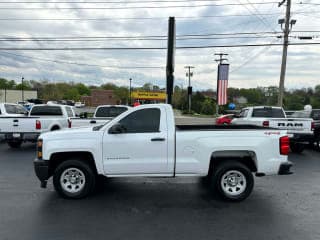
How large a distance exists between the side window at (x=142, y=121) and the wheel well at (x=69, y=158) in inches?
38.1

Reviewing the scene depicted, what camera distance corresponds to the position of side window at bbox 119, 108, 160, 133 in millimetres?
5316

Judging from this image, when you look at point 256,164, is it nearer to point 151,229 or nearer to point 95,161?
point 151,229

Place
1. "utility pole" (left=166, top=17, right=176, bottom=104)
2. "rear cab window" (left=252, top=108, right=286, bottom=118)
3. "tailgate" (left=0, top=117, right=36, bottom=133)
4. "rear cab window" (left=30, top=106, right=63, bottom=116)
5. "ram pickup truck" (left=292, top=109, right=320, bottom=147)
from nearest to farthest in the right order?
1. "tailgate" (left=0, top=117, right=36, bottom=133)
2. "ram pickup truck" (left=292, top=109, right=320, bottom=147)
3. "rear cab window" (left=252, top=108, right=286, bottom=118)
4. "rear cab window" (left=30, top=106, right=63, bottom=116)
5. "utility pole" (left=166, top=17, right=176, bottom=104)

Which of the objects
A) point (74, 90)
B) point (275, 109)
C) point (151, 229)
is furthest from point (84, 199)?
point (74, 90)

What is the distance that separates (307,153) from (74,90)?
107 m

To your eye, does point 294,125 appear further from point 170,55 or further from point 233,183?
point 233,183

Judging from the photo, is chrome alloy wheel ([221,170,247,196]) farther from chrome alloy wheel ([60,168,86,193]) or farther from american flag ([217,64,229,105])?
american flag ([217,64,229,105])

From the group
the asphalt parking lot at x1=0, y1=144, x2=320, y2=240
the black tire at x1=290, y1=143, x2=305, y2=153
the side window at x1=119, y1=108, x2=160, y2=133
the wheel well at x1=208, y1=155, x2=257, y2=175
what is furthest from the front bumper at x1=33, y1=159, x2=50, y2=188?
the black tire at x1=290, y1=143, x2=305, y2=153

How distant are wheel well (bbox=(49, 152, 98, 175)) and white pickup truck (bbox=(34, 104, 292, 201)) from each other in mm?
65

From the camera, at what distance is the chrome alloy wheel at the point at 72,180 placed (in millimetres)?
5332

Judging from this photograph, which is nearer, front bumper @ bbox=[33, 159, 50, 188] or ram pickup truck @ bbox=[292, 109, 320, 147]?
front bumper @ bbox=[33, 159, 50, 188]

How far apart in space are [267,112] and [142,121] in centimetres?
836

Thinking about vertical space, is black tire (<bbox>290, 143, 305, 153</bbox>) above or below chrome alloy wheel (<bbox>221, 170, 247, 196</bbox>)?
below

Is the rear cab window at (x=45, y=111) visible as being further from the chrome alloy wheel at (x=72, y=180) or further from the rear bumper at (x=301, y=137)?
the rear bumper at (x=301, y=137)
